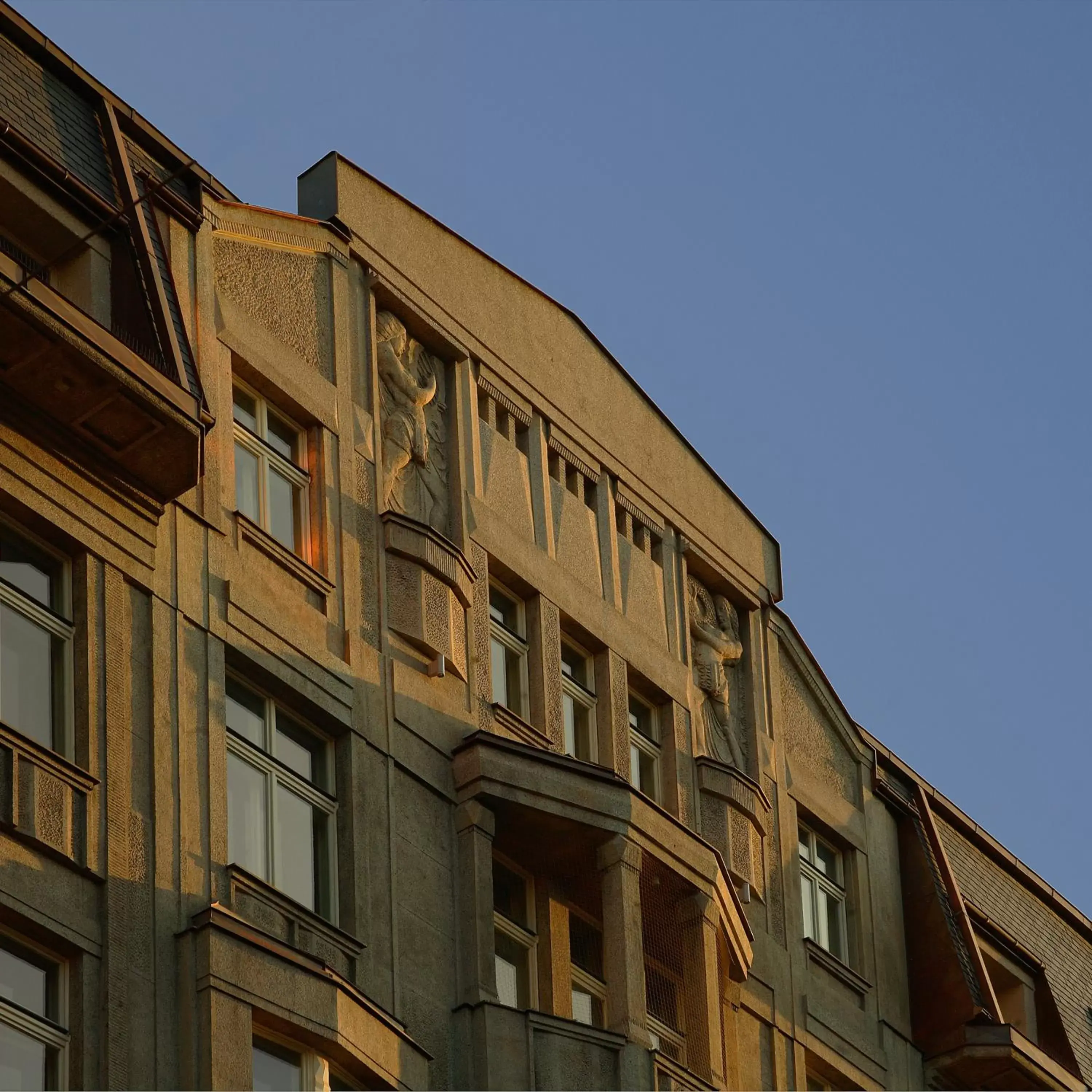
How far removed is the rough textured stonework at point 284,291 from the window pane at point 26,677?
468cm

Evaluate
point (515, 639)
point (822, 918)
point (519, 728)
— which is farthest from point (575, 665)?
point (822, 918)

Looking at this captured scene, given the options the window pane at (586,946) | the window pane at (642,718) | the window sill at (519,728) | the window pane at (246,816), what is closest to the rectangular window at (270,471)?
the window pane at (246,816)

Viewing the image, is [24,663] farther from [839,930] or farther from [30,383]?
[839,930]

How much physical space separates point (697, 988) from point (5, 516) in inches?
317

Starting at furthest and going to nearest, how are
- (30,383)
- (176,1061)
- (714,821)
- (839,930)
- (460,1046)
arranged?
(839,930), (714,821), (460,1046), (30,383), (176,1061)

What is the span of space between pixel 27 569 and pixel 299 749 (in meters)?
3.15

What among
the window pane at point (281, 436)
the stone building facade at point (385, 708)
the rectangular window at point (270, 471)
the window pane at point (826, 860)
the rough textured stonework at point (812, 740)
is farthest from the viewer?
the rough textured stonework at point (812, 740)

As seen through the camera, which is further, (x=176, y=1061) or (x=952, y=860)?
(x=952, y=860)

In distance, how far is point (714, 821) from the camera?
28875mm

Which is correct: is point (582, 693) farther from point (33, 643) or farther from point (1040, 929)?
point (1040, 929)

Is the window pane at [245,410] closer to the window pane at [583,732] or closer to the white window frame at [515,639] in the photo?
the white window frame at [515,639]

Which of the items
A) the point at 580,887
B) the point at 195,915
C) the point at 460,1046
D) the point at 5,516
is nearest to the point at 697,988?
the point at 580,887

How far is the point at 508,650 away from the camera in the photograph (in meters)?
27.5

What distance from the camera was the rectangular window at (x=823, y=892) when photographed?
30578 millimetres
